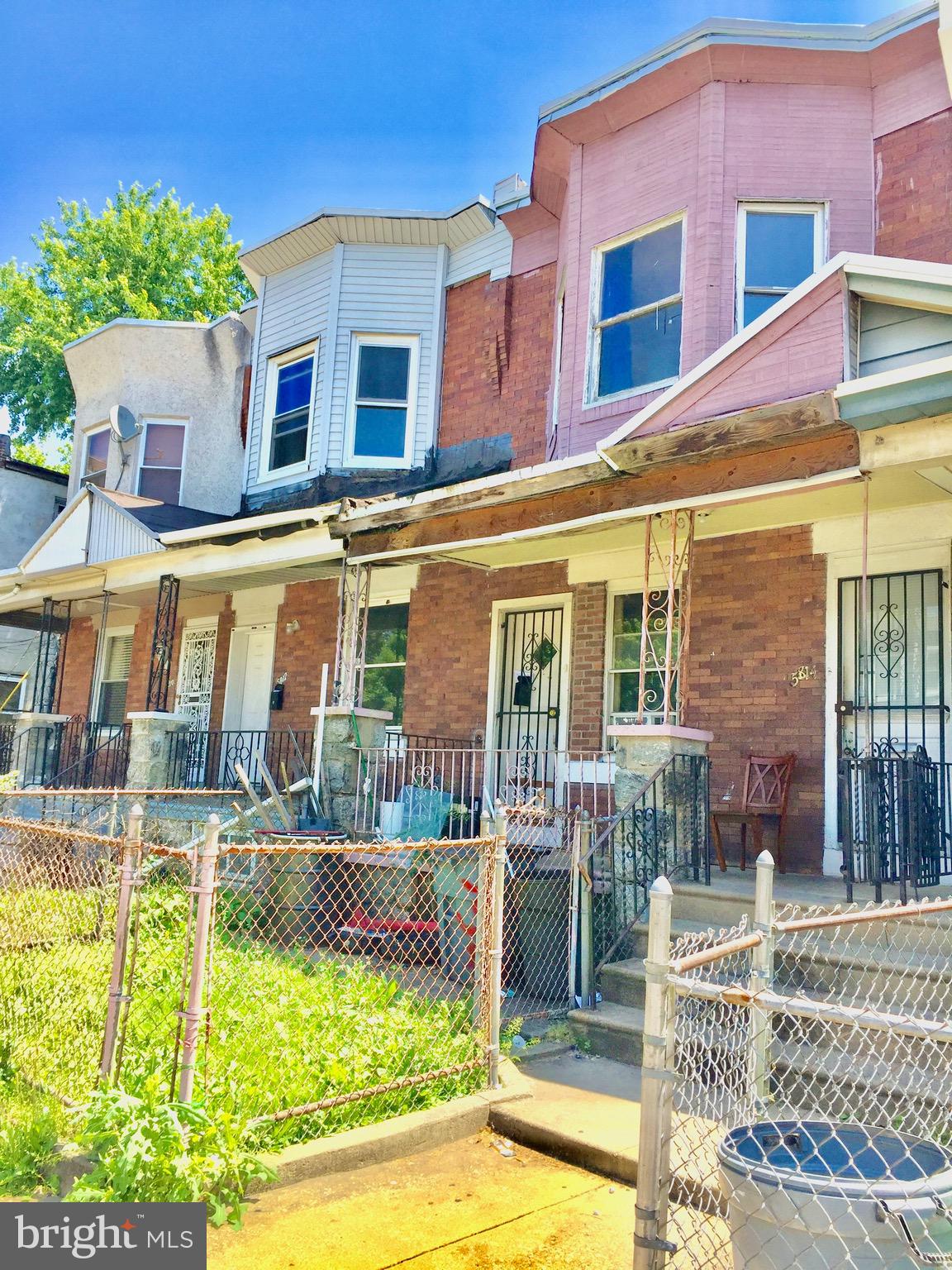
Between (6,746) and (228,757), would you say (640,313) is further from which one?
(6,746)

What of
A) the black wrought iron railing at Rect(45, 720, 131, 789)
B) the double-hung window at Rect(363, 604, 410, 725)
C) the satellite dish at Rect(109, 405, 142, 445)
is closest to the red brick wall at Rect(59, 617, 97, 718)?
the black wrought iron railing at Rect(45, 720, 131, 789)

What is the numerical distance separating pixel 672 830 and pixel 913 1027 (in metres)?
4.67

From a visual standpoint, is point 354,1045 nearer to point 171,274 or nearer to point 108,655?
point 108,655

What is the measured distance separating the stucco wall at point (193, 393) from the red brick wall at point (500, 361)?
15.0 feet

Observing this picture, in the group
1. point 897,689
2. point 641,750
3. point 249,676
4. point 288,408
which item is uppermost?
point 288,408

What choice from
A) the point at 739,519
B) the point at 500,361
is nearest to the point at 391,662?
the point at 500,361

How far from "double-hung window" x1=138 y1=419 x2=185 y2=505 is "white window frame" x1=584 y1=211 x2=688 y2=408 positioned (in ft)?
26.6

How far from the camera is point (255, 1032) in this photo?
459 cm

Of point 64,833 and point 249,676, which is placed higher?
point 249,676

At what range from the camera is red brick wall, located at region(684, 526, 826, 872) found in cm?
814

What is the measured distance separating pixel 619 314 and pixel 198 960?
7.86 meters

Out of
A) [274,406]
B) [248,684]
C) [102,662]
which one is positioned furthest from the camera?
[102,662]

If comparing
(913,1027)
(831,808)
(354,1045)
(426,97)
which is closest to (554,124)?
(426,97)

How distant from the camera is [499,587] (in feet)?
36.0
